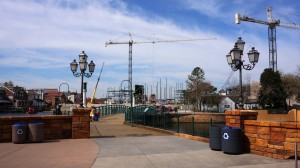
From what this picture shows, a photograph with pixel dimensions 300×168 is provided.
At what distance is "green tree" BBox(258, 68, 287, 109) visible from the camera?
59.5m

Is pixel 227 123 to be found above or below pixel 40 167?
above

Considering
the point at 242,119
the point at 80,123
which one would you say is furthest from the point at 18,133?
the point at 242,119

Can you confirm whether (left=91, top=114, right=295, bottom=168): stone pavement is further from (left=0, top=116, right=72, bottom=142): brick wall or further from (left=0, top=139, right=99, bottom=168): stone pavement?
(left=0, top=116, right=72, bottom=142): brick wall

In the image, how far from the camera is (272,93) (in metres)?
59.4

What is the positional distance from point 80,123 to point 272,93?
48772 mm

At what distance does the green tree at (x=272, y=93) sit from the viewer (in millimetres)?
59500

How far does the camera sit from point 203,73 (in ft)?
353

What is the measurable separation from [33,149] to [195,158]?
6.09 metres

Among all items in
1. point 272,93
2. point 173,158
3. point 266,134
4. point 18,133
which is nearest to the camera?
point 173,158

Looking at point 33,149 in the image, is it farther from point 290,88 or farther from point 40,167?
point 290,88

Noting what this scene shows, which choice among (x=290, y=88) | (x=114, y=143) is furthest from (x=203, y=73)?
(x=114, y=143)

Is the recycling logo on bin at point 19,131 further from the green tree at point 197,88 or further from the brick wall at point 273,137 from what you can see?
the green tree at point 197,88

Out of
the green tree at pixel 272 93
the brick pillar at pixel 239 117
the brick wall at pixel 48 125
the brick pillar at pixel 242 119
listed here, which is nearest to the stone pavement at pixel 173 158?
the brick pillar at pixel 242 119

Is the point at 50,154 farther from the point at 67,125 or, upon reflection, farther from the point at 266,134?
the point at 266,134
